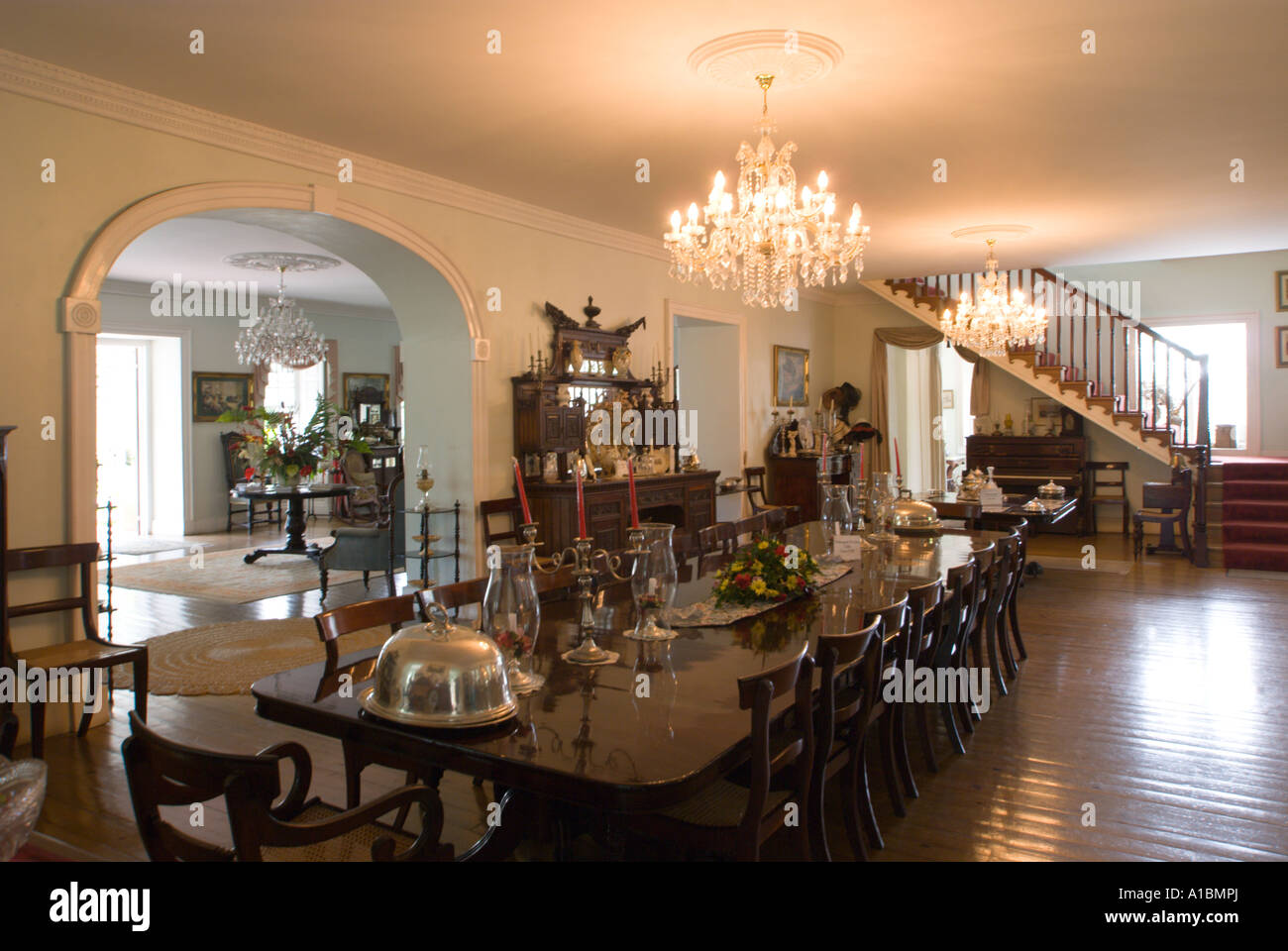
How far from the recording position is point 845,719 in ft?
8.75

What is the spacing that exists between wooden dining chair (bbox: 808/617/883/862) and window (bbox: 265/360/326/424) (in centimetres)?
1177

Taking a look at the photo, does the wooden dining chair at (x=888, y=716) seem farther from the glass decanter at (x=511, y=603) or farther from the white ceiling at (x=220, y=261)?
the white ceiling at (x=220, y=261)

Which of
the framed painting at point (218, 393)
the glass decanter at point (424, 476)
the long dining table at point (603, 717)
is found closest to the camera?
the long dining table at point (603, 717)

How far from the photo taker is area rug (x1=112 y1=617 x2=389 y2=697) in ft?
16.4

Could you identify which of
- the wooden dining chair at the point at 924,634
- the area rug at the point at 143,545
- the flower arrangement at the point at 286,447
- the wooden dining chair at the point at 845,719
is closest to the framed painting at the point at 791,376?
the flower arrangement at the point at 286,447

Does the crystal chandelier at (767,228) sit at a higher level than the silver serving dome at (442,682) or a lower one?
higher

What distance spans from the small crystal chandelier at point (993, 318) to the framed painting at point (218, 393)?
352 inches

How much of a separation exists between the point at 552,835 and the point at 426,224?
4592 mm

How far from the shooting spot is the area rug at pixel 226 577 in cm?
768

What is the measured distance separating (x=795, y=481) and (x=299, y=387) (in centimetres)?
762

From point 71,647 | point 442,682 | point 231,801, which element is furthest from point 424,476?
point 231,801

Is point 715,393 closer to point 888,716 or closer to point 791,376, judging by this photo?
point 791,376

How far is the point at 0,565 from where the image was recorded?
3.74 m

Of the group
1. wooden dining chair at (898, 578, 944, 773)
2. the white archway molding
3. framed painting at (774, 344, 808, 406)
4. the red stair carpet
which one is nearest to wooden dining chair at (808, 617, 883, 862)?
wooden dining chair at (898, 578, 944, 773)
